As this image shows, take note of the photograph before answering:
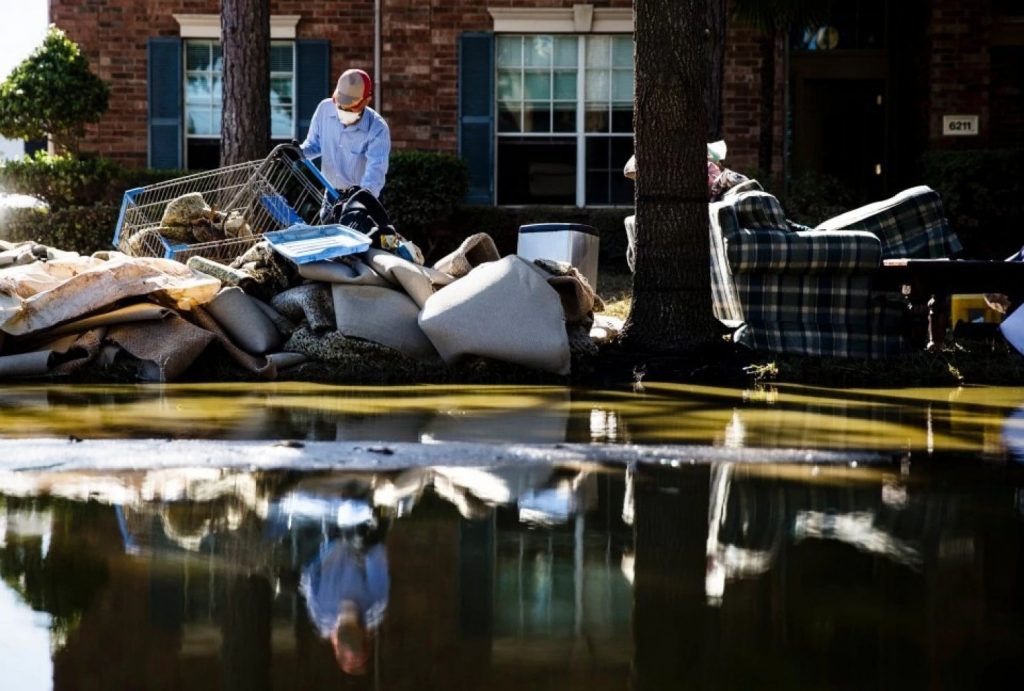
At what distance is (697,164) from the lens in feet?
26.3

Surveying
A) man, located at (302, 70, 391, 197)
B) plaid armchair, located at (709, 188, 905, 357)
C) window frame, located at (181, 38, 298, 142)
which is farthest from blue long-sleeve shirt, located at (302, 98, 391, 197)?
window frame, located at (181, 38, 298, 142)

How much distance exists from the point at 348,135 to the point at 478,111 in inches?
304

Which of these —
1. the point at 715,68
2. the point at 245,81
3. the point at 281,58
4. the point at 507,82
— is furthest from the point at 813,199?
the point at 281,58

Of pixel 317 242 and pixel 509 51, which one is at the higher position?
pixel 509 51

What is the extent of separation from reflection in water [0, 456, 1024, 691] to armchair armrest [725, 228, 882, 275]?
4.23 metres

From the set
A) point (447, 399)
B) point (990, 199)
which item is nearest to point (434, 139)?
point (990, 199)

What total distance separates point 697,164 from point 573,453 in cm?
377

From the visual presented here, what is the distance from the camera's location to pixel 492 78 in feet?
56.2

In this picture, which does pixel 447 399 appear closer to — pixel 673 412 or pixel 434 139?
pixel 673 412

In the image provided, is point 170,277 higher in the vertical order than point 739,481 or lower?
higher

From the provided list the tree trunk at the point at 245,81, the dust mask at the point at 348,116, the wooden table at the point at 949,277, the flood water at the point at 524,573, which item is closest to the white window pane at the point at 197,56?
the tree trunk at the point at 245,81

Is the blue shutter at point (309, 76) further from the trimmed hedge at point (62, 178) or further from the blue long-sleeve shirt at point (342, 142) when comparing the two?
the blue long-sleeve shirt at point (342, 142)

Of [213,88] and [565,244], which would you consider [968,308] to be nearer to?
[565,244]

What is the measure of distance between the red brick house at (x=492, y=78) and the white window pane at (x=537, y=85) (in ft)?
0.06
